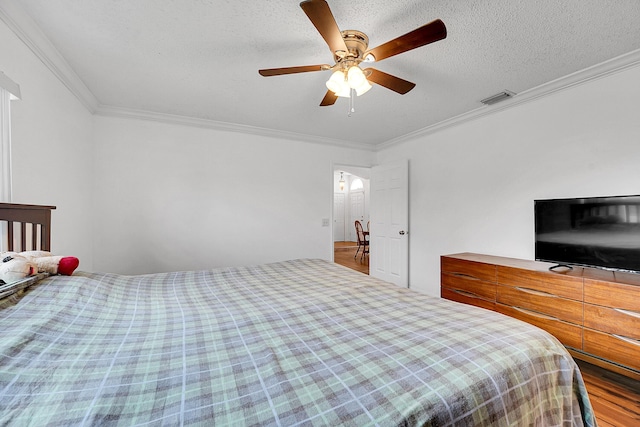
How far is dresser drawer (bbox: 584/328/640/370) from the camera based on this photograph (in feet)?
5.47

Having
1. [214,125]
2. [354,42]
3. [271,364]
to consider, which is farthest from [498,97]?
[214,125]

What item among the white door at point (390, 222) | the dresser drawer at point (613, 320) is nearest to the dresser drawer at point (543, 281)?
the dresser drawer at point (613, 320)

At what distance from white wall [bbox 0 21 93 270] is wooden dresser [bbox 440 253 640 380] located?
3.71m

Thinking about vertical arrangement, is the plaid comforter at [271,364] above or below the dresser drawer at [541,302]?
above

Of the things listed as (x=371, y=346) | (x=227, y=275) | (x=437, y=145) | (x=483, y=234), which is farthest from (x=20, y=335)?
(x=437, y=145)

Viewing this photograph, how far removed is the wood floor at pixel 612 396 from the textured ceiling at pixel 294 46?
2.34 metres

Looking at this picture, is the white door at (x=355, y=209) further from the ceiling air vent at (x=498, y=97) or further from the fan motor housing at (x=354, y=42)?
the fan motor housing at (x=354, y=42)

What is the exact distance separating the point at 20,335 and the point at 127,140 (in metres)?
2.84

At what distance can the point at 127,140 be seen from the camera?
2994 mm

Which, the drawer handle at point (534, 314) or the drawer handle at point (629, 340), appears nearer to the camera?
the drawer handle at point (629, 340)

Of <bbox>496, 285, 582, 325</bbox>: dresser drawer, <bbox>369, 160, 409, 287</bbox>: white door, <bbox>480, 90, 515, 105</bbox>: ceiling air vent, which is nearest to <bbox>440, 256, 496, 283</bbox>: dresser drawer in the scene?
<bbox>496, 285, 582, 325</bbox>: dresser drawer

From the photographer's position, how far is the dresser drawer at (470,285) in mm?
2457

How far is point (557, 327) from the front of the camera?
2.01m

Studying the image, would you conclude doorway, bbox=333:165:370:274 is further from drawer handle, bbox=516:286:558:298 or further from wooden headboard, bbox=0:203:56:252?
wooden headboard, bbox=0:203:56:252
